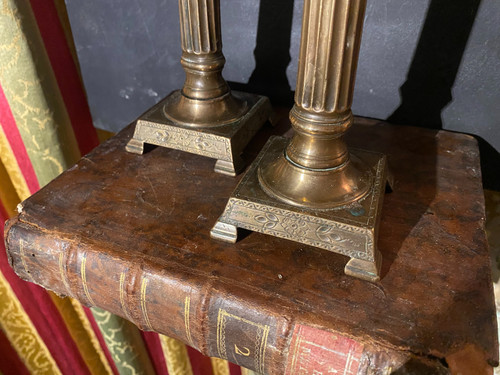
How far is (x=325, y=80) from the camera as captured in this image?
1.68 ft

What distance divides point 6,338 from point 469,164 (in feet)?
4.28

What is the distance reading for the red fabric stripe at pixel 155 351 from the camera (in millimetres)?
1343

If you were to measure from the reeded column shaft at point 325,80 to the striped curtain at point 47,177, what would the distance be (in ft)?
2.27

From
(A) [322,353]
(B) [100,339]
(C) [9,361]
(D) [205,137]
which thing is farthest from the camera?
(B) [100,339]

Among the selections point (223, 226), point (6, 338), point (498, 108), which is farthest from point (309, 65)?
point (6, 338)

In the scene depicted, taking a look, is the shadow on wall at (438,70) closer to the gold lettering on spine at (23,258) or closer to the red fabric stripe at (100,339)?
the gold lettering on spine at (23,258)

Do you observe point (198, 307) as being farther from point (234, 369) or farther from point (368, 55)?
point (234, 369)

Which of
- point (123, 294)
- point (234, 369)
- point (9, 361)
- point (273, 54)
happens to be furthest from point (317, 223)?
point (9, 361)

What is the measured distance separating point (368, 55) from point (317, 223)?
46 cm

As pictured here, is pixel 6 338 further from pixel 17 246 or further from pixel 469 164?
pixel 469 164

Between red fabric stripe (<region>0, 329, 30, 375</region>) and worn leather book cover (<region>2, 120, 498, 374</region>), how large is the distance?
686mm

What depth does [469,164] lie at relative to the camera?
74 cm

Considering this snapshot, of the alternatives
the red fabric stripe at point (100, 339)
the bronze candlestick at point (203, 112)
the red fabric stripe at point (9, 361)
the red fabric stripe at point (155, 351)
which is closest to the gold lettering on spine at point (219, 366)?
the red fabric stripe at point (155, 351)

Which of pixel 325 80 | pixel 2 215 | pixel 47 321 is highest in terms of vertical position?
pixel 325 80
